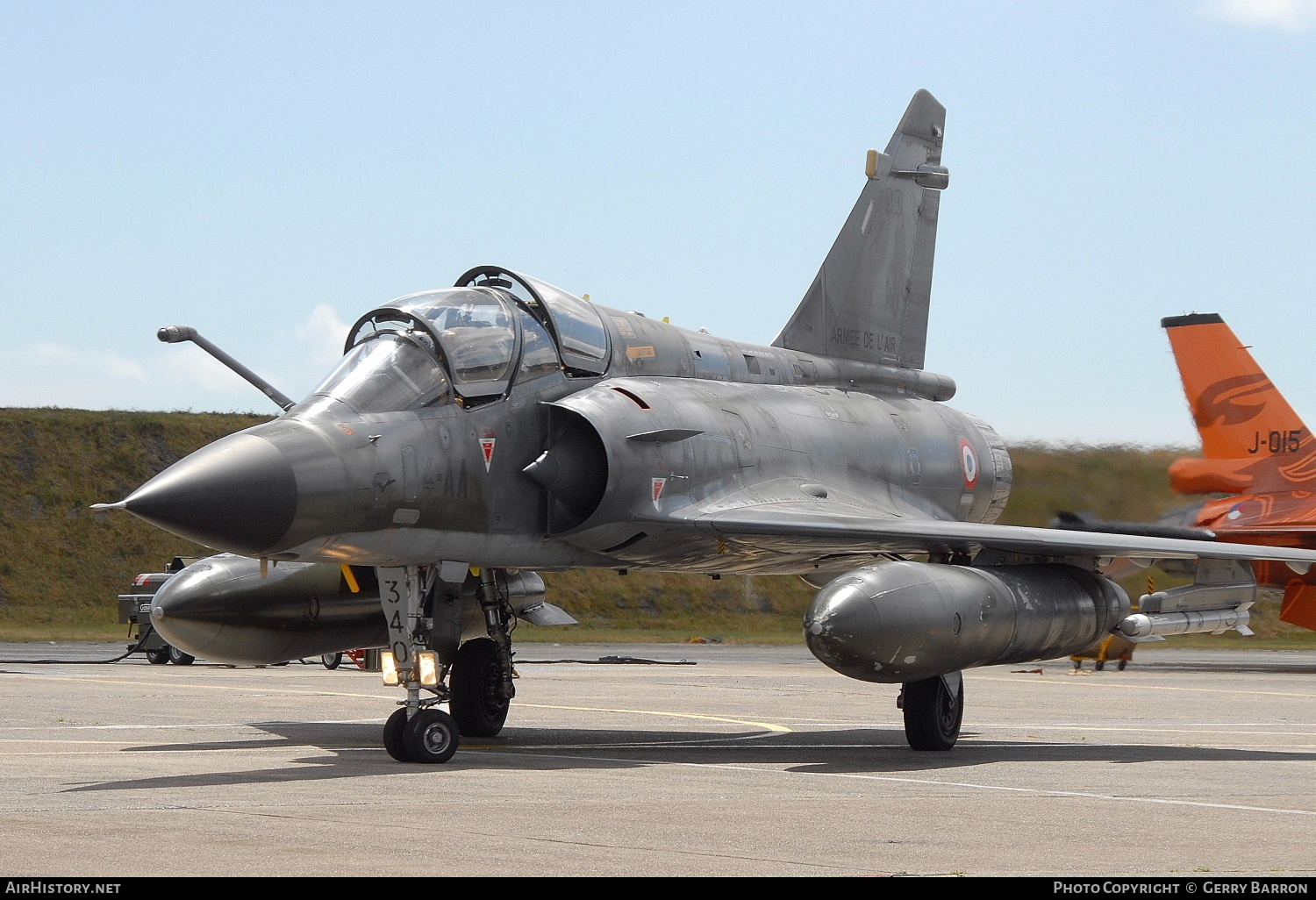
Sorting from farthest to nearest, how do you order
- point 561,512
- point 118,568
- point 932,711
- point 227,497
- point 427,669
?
1. point 118,568
2. point 932,711
3. point 561,512
4. point 427,669
5. point 227,497

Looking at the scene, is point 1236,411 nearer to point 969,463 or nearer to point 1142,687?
point 1142,687

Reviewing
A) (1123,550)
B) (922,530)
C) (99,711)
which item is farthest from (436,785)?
(99,711)

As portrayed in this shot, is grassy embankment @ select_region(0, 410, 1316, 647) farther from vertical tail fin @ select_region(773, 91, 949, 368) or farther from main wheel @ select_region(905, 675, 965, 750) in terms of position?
main wheel @ select_region(905, 675, 965, 750)

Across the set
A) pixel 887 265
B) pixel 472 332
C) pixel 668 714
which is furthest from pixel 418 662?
pixel 887 265

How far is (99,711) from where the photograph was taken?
52.3ft

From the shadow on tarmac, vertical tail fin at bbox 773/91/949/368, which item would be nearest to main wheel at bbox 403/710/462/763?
the shadow on tarmac

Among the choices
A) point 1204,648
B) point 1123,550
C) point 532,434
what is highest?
point 532,434

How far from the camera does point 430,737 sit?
11.0 metres

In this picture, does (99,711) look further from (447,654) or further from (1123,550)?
(1123,550)

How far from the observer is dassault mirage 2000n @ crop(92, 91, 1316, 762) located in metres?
10.5

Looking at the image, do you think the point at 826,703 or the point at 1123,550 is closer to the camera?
the point at 1123,550

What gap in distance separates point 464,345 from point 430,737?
2873 millimetres

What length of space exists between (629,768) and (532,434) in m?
2.74

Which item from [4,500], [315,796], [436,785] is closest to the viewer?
[315,796]
